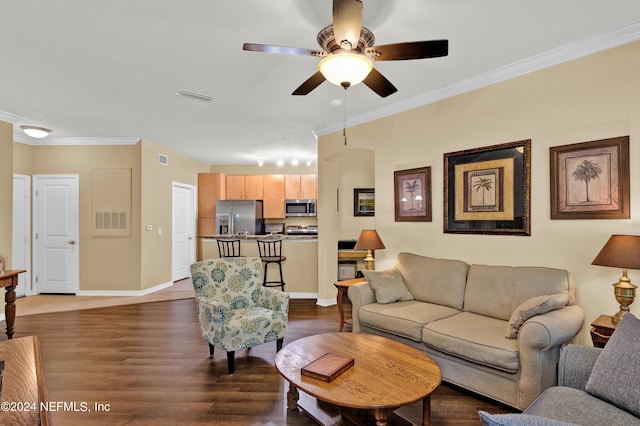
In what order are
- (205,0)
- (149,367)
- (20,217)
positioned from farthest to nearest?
1. (20,217)
2. (149,367)
3. (205,0)

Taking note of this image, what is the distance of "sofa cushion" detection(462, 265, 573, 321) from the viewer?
8.47 feet

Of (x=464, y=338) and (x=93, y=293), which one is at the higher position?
(x=464, y=338)

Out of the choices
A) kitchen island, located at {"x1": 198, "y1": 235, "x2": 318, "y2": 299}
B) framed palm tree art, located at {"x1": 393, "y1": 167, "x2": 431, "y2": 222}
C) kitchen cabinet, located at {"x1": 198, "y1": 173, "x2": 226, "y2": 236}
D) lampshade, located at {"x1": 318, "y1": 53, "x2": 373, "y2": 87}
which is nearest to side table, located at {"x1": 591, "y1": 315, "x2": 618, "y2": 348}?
framed palm tree art, located at {"x1": 393, "y1": 167, "x2": 431, "y2": 222}

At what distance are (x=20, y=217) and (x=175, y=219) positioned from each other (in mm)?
2384

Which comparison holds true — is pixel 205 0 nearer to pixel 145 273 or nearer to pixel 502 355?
pixel 502 355

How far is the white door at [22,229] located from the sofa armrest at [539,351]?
6.82 m

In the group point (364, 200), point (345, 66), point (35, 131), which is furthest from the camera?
point (364, 200)

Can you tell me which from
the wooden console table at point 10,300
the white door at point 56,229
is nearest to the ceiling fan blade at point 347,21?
the wooden console table at point 10,300

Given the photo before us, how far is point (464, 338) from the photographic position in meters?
2.41

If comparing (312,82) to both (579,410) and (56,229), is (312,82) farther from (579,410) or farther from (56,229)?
(56,229)

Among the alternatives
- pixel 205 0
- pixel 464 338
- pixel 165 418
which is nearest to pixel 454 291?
pixel 464 338

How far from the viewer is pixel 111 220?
5621 mm

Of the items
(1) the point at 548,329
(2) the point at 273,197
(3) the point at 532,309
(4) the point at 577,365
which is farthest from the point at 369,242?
(2) the point at 273,197

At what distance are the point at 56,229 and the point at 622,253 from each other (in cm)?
725
